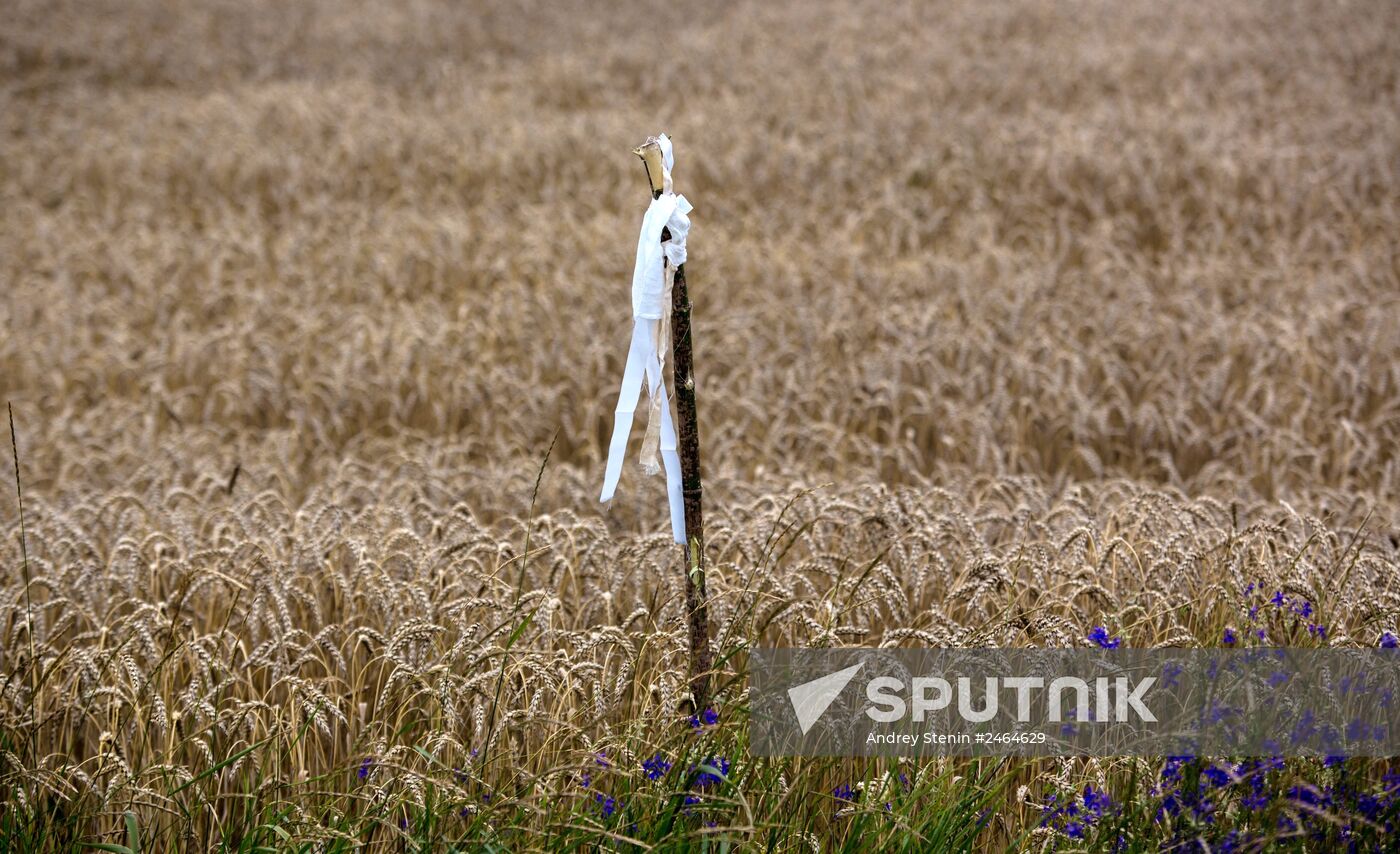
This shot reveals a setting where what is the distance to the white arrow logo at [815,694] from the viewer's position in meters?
2.36

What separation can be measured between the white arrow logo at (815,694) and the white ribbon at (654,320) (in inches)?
17.8

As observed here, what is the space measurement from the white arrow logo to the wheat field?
10 centimetres

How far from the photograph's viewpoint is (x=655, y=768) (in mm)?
2154

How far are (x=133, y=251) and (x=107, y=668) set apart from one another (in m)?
6.98

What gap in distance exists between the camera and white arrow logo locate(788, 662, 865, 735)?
7.75ft

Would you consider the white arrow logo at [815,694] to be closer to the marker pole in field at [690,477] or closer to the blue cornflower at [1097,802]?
the marker pole in field at [690,477]

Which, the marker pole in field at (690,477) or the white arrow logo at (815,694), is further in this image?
the white arrow logo at (815,694)

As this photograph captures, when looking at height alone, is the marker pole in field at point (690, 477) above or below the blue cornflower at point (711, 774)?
above

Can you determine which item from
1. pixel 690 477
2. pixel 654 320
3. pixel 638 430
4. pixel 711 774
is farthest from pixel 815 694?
pixel 638 430

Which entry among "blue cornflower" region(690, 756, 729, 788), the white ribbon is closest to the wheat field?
"blue cornflower" region(690, 756, 729, 788)

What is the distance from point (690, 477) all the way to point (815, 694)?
59 cm

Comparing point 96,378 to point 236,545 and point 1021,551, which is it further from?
point 1021,551

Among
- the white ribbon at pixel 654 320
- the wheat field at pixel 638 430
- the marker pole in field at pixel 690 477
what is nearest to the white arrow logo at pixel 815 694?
the wheat field at pixel 638 430

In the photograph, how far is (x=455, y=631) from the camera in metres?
2.94
